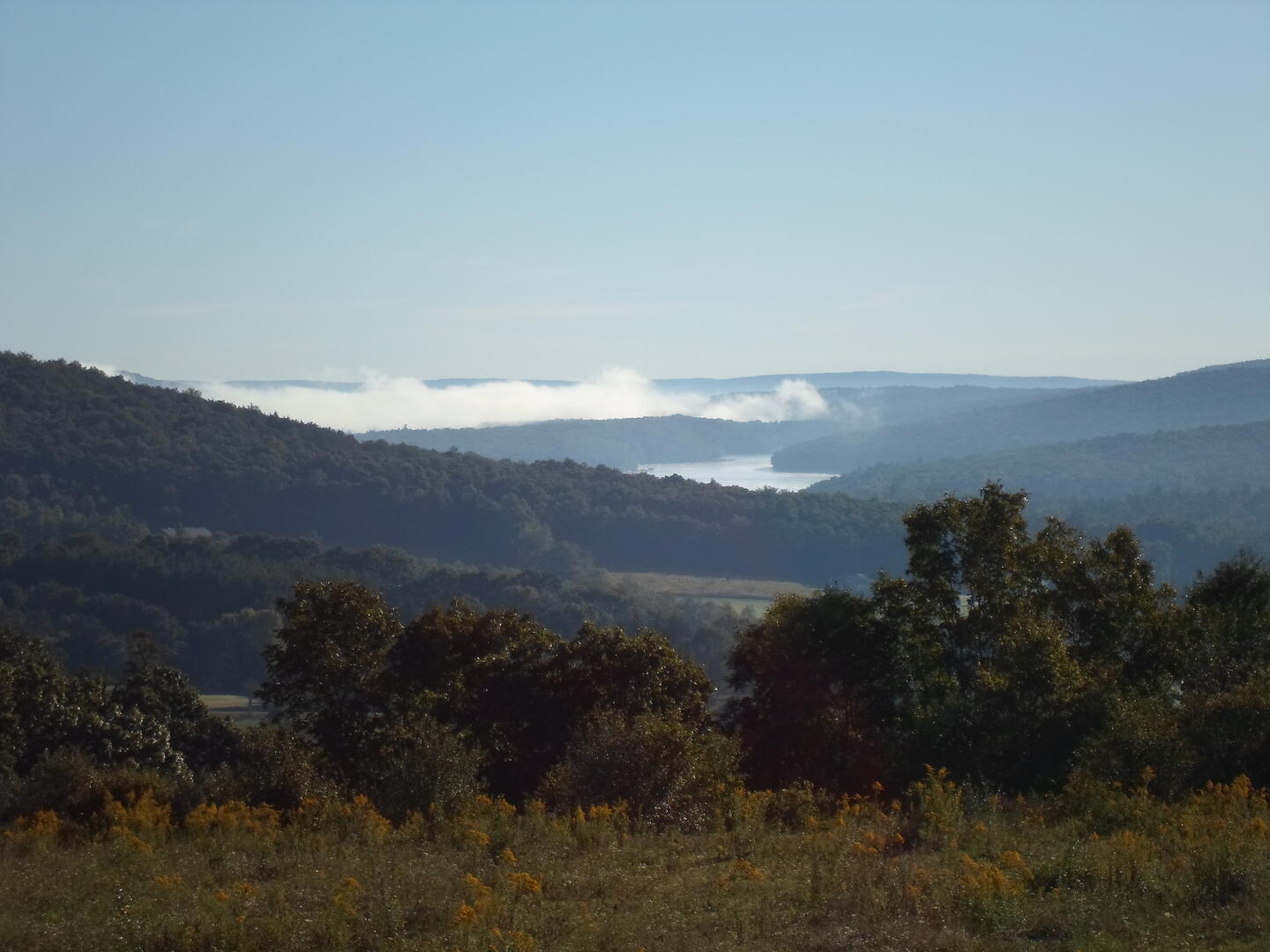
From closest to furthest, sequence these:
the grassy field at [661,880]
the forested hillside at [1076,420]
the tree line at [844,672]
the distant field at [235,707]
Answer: the grassy field at [661,880] < the tree line at [844,672] < the distant field at [235,707] < the forested hillside at [1076,420]

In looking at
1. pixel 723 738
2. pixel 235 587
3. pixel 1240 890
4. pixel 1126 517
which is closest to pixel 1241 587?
pixel 723 738

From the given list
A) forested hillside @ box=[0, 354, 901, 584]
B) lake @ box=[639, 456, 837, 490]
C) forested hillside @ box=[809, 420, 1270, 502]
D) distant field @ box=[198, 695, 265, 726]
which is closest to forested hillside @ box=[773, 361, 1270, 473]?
lake @ box=[639, 456, 837, 490]

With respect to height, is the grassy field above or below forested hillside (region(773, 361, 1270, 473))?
below

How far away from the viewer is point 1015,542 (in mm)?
17797

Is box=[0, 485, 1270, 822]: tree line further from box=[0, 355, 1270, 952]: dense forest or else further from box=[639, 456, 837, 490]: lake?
box=[639, 456, 837, 490]: lake

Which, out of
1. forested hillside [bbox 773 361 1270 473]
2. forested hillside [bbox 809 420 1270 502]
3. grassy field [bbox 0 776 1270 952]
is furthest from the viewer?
forested hillside [bbox 773 361 1270 473]

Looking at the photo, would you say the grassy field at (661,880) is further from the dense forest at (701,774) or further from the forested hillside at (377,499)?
the forested hillside at (377,499)

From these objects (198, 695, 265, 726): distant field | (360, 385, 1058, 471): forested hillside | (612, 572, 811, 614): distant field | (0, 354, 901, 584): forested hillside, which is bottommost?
(198, 695, 265, 726): distant field

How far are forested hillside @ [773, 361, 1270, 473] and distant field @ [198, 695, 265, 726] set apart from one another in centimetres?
10634

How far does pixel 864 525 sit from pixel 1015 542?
67.4 metres

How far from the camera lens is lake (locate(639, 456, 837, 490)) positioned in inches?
4557

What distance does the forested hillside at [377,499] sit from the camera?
8862cm

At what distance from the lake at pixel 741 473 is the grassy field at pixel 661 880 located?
94.1 metres

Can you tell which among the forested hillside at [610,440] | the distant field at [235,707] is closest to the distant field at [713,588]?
the distant field at [235,707]
